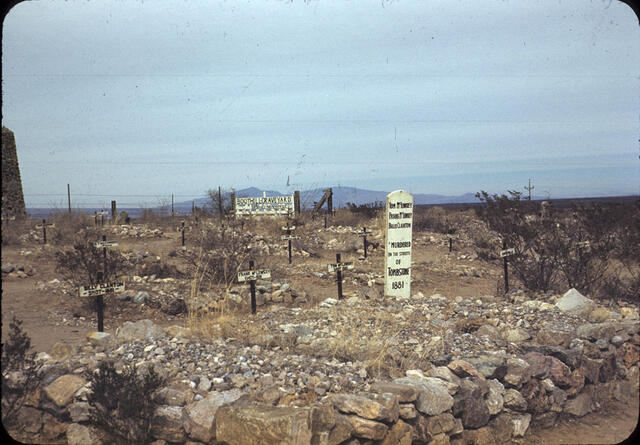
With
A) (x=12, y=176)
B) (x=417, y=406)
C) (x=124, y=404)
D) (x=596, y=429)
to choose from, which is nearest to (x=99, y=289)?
(x=124, y=404)

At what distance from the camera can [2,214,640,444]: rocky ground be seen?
383cm

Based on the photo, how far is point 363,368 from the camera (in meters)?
4.72

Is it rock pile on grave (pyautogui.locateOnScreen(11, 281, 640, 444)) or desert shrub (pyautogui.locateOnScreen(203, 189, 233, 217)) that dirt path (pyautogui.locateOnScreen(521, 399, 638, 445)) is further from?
desert shrub (pyautogui.locateOnScreen(203, 189, 233, 217))

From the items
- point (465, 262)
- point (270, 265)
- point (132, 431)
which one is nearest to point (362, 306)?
point (132, 431)

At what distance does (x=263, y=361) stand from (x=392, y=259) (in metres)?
4.77

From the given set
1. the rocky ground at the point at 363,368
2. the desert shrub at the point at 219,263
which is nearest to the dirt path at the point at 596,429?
the rocky ground at the point at 363,368

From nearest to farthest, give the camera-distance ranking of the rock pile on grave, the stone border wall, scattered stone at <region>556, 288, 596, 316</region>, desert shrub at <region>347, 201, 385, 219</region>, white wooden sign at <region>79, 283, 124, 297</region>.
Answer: the stone border wall
the rock pile on grave
white wooden sign at <region>79, 283, 124, 297</region>
scattered stone at <region>556, 288, 596, 316</region>
desert shrub at <region>347, 201, 385, 219</region>

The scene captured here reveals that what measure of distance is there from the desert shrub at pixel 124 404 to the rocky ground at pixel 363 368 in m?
0.10

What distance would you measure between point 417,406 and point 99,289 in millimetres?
4062

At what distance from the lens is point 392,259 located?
9.12 metres

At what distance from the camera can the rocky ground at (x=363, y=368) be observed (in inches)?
151

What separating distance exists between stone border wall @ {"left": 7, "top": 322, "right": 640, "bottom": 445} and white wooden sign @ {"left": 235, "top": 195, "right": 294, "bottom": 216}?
20281 mm

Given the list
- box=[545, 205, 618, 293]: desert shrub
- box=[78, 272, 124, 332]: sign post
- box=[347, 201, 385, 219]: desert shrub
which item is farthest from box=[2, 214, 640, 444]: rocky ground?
box=[347, 201, 385, 219]: desert shrub

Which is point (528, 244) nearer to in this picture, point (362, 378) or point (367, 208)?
point (362, 378)
